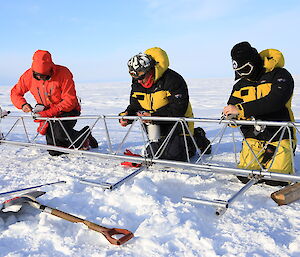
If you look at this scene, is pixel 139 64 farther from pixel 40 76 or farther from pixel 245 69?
pixel 40 76

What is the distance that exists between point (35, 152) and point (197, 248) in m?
3.68

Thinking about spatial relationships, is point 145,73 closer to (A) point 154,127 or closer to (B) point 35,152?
(A) point 154,127

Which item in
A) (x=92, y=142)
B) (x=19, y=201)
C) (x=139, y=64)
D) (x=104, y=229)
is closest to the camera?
(x=104, y=229)

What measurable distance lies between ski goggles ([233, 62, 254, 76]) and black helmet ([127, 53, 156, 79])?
112 cm

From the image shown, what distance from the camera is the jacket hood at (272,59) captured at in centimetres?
338

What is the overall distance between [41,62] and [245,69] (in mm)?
2867

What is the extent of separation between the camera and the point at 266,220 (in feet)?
8.41

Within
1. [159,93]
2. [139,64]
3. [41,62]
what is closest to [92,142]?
[41,62]

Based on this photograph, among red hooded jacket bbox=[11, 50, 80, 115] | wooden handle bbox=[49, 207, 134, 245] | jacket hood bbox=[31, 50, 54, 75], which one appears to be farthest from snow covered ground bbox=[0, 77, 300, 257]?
jacket hood bbox=[31, 50, 54, 75]

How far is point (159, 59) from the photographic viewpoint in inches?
163

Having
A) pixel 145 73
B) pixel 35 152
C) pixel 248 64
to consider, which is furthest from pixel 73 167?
pixel 248 64

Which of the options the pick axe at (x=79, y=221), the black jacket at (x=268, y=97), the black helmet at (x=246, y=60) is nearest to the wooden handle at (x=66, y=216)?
the pick axe at (x=79, y=221)

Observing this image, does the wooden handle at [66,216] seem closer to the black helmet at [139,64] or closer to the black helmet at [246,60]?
the black helmet at [139,64]

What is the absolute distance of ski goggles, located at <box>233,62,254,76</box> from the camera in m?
3.34
